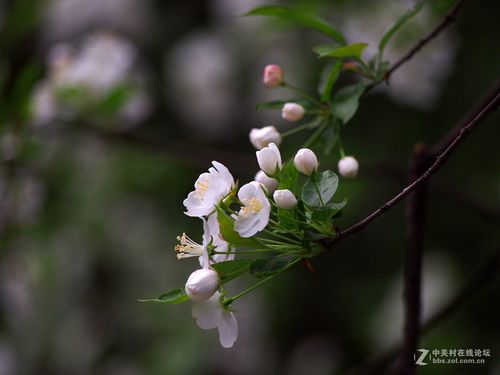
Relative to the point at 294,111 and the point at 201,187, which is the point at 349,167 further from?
the point at 201,187

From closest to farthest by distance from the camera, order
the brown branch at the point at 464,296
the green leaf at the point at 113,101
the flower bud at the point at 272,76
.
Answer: the flower bud at the point at 272,76 < the brown branch at the point at 464,296 < the green leaf at the point at 113,101

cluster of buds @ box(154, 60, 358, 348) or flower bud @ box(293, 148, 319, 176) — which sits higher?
flower bud @ box(293, 148, 319, 176)

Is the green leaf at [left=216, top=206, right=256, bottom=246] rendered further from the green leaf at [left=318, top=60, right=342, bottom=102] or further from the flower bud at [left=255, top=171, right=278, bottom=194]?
the green leaf at [left=318, top=60, right=342, bottom=102]

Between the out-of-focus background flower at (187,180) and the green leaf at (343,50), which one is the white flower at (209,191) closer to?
the green leaf at (343,50)

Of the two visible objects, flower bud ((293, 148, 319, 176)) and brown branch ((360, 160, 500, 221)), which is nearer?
flower bud ((293, 148, 319, 176))

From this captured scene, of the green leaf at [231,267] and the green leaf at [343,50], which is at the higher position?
the green leaf at [343,50]

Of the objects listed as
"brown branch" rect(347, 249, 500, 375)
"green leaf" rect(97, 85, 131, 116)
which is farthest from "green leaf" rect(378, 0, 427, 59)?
"green leaf" rect(97, 85, 131, 116)

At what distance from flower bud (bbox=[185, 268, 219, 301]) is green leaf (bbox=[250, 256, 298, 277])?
0.04 meters

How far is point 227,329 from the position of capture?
0.76 meters

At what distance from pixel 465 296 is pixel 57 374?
2.38m

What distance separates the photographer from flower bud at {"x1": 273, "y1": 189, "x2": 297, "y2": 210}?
0.71m

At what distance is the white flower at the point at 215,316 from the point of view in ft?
2.51

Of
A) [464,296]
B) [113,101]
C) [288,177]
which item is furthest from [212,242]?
[113,101]

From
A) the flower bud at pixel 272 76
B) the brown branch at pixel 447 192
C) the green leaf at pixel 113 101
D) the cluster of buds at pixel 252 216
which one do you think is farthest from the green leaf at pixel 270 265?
the green leaf at pixel 113 101
